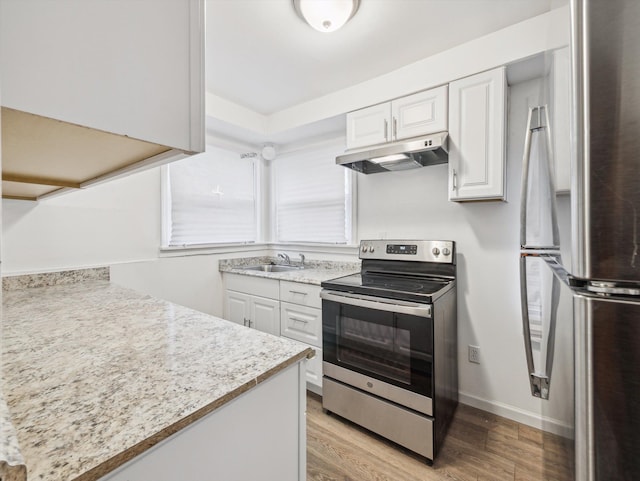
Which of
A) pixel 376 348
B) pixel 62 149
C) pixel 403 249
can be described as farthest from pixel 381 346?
pixel 62 149

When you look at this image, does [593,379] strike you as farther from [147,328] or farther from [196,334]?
[147,328]

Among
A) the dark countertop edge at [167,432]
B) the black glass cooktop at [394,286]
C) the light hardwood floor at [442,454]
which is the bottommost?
the light hardwood floor at [442,454]

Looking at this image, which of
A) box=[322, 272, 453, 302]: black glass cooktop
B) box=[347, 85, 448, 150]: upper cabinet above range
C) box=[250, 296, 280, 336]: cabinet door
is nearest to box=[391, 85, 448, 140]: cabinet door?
box=[347, 85, 448, 150]: upper cabinet above range

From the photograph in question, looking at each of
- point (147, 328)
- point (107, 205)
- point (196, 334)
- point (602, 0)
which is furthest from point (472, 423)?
point (107, 205)

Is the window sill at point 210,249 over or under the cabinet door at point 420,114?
under

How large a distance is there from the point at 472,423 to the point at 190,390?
2.01m

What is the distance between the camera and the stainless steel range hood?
1.82m

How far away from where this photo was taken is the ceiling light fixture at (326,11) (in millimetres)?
1442

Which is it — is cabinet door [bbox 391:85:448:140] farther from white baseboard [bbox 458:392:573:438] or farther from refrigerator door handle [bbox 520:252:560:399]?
white baseboard [bbox 458:392:573:438]

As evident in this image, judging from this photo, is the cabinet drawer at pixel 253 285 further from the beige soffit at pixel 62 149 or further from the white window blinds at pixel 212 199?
the beige soffit at pixel 62 149

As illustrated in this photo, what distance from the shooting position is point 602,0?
0.56 meters

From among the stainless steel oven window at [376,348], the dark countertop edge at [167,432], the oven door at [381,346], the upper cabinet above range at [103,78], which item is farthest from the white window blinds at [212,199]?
the dark countertop edge at [167,432]

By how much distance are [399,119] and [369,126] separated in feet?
0.75

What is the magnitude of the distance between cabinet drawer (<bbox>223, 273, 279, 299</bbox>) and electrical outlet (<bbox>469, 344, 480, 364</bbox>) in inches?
59.5
